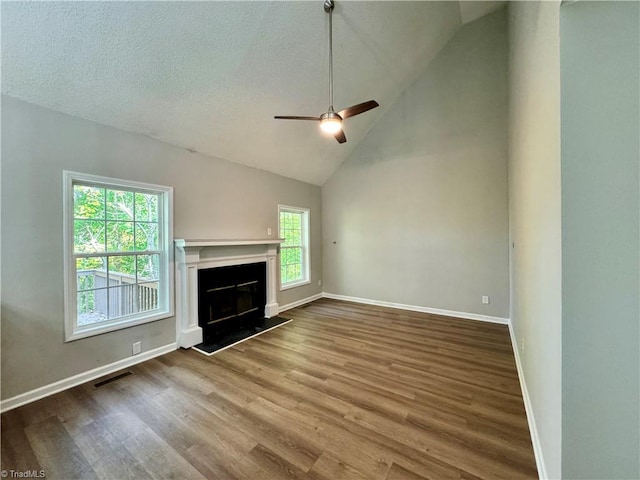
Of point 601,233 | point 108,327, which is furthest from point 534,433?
point 108,327

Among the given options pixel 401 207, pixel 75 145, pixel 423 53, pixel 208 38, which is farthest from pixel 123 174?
pixel 423 53

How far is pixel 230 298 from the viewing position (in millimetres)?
3949

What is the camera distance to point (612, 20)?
104 cm

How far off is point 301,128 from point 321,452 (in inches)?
160

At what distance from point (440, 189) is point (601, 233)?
3734mm

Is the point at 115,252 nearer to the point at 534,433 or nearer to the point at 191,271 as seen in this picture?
the point at 191,271

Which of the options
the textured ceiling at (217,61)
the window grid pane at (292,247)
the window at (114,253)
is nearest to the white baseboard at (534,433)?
the window at (114,253)

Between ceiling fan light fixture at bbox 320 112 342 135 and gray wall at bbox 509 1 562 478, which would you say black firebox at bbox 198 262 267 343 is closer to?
ceiling fan light fixture at bbox 320 112 342 135

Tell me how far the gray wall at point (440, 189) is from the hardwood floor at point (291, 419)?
1.53 metres

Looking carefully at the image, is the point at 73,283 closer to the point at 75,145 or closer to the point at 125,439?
the point at 75,145

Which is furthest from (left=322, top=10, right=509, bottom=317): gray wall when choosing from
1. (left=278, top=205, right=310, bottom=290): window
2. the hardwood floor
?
the hardwood floor

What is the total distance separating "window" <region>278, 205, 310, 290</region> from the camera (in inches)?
203

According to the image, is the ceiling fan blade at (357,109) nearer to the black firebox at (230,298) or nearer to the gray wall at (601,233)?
the gray wall at (601,233)

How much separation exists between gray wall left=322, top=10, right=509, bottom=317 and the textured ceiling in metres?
0.60
